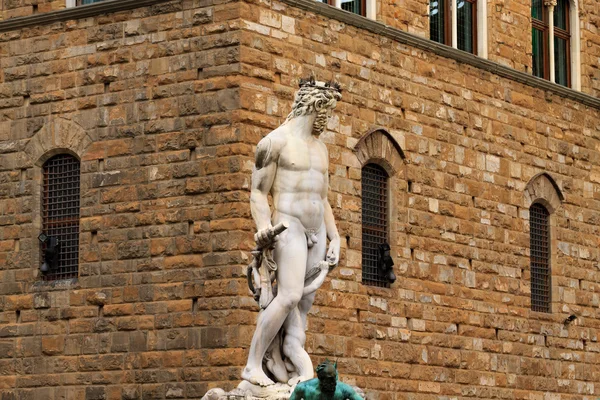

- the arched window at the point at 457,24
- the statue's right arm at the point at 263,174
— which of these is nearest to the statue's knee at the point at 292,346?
the statue's right arm at the point at 263,174

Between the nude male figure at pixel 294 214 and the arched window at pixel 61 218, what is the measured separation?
25.6 feet

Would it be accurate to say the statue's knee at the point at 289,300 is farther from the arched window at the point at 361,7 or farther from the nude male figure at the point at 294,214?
the arched window at the point at 361,7

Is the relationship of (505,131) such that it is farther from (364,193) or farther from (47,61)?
(47,61)

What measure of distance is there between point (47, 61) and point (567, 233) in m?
10.7

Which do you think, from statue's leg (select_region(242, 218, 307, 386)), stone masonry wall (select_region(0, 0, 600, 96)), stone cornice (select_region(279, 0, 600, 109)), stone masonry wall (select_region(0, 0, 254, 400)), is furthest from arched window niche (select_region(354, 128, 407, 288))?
statue's leg (select_region(242, 218, 307, 386))

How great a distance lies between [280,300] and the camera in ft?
70.8

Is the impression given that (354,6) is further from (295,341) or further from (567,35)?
(295,341)

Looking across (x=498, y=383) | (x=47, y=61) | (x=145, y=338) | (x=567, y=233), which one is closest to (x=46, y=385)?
(x=145, y=338)

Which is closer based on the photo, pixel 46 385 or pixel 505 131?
pixel 46 385

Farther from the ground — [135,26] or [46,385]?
[135,26]

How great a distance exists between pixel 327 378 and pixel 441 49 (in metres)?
14.1

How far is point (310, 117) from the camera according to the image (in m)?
22.2

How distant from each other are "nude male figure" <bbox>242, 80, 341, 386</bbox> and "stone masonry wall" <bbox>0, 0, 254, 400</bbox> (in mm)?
5293

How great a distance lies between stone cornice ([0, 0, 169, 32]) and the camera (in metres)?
29.0
